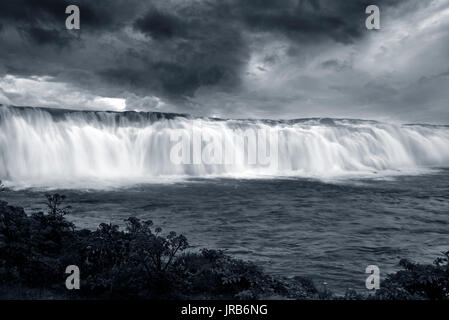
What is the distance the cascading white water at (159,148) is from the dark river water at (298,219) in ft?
29.8

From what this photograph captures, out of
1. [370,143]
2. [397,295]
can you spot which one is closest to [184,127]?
[370,143]

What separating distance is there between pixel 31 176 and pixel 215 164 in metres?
17.4

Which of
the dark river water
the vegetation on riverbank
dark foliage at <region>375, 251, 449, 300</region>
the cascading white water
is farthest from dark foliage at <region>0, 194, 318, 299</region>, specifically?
the cascading white water

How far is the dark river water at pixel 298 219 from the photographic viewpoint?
491 inches

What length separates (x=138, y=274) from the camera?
8086 millimetres

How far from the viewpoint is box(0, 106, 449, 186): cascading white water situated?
36.0m

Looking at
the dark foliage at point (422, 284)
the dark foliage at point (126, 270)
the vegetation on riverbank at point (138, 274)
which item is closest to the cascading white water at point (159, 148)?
the dark foliage at point (126, 270)

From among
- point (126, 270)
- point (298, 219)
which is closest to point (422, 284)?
point (126, 270)

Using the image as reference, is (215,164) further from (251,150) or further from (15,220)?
(15,220)

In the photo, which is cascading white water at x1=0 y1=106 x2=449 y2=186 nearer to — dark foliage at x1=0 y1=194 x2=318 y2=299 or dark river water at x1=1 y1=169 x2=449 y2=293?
dark river water at x1=1 y1=169 x2=449 y2=293

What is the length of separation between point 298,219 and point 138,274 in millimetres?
11754

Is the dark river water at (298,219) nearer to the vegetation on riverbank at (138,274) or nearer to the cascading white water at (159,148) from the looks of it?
the vegetation on riverbank at (138,274)

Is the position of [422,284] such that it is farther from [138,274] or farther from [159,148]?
[159,148]
